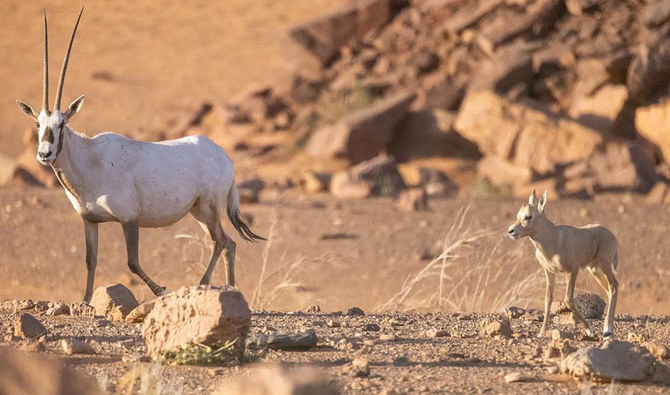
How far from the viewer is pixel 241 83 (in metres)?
28.6

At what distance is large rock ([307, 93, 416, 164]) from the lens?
64.3ft

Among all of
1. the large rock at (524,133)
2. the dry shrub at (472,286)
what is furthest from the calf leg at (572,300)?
the large rock at (524,133)

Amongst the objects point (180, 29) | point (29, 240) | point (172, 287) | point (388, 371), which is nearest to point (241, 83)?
point (180, 29)

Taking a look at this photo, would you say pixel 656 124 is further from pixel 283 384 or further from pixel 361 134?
pixel 283 384

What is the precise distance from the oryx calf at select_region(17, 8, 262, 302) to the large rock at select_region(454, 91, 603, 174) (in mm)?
10498

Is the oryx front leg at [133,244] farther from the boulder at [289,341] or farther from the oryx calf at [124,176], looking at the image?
the boulder at [289,341]

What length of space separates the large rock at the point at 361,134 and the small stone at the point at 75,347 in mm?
13473

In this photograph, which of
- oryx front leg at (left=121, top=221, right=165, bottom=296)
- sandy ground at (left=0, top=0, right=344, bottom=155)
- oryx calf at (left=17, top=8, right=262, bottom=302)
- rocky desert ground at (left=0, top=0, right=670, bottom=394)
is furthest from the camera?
sandy ground at (left=0, top=0, right=344, bottom=155)

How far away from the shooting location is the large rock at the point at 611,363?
577 cm

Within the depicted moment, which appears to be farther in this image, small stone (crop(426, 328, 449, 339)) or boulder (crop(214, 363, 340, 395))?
small stone (crop(426, 328, 449, 339))

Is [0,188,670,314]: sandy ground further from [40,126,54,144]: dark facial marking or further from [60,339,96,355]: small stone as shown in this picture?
Answer: [60,339,96,355]: small stone

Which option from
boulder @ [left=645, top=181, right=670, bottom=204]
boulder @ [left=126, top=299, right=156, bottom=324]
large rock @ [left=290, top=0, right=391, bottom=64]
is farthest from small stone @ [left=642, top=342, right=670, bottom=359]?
large rock @ [left=290, top=0, right=391, bottom=64]

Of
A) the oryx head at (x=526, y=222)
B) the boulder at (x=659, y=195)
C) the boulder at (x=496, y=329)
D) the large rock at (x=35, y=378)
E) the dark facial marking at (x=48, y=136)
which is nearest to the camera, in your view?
the large rock at (x=35, y=378)

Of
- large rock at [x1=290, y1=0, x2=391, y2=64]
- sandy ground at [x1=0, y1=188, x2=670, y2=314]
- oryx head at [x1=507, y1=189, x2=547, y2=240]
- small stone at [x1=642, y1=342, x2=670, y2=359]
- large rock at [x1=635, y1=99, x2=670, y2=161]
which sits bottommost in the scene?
sandy ground at [x1=0, y1=188, x2=670, y2=314]
